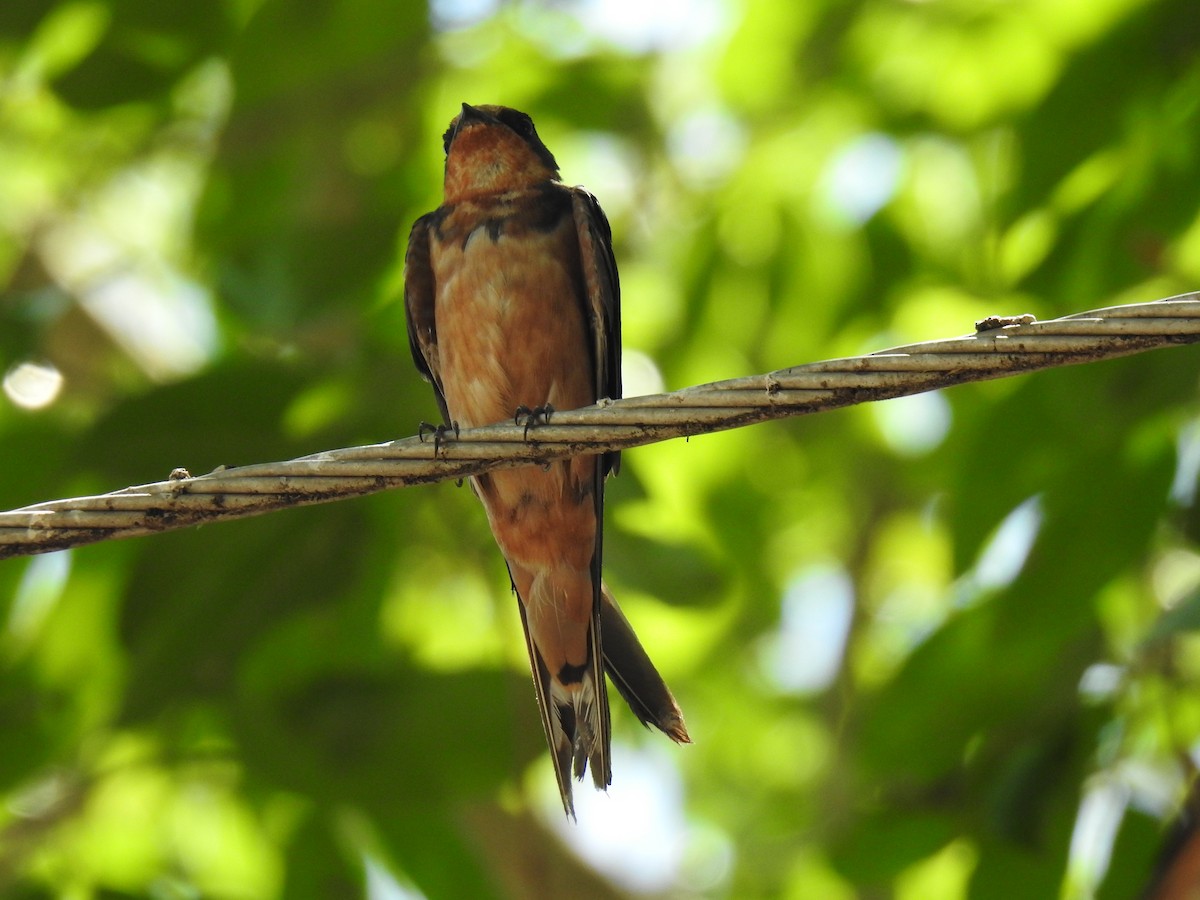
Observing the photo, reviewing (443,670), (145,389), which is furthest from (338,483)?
(443,670)

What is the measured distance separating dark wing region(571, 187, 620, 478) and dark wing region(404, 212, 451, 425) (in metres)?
0.58

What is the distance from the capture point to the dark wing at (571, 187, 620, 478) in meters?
4.89

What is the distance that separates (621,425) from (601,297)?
6.54 feet

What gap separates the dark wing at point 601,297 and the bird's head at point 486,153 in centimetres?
41

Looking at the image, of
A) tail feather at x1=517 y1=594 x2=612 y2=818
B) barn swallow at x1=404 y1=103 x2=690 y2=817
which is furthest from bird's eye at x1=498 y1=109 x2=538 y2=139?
tail feather at x1=517 y1=594 x2=612 y2=818

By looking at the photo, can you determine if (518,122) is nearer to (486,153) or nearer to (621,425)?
(486,153)

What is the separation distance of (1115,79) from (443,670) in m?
2.82

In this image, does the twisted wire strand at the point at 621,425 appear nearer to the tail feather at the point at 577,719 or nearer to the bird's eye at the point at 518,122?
the tail feather at the point at 577,719

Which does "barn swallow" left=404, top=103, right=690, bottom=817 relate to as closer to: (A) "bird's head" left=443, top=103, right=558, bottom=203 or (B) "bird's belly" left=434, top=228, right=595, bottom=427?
(B) "bird's belly" left=434, top=228, right=595, bottom=427

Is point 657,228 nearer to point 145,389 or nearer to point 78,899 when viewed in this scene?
point 145,389

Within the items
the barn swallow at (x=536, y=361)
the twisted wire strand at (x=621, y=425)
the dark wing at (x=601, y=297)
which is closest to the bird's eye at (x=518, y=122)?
the barn swallow at (x=536, y=361)

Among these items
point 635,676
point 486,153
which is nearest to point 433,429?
point 635,676

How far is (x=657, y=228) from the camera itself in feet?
22.1

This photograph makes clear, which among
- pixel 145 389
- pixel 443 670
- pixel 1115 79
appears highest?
pixel 1115 79
